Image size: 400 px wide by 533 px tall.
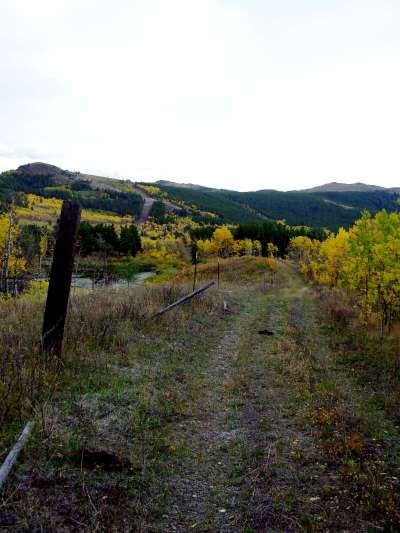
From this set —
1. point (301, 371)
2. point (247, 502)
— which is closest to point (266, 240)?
point (301, 371)

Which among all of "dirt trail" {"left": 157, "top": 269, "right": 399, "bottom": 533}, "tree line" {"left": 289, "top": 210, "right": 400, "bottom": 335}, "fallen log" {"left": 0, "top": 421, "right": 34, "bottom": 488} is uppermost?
"tree line" {"left": 289, "top": 210, "right": 400, "bottom": 335}

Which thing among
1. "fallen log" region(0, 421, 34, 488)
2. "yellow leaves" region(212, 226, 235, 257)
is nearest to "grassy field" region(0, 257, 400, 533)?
"fallen log" region(0, 421, 34, 488)

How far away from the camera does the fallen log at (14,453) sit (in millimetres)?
4695

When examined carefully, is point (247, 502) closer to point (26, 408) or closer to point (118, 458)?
point (118, 458)

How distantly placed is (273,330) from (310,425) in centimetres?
1064

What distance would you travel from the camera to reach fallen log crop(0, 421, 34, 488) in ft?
15.4

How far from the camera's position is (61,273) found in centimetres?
816

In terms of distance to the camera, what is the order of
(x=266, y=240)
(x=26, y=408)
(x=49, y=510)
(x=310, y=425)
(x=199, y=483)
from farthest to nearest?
(x=266, y=240), (x=310, y=425), (x=26, y=408), (x=199, y=483), (x=49, y=510)

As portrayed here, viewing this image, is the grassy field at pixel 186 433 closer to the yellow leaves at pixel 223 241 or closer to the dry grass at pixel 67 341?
the dry grass at pixel 67 341

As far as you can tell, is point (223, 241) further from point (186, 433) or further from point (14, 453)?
point (14, 453)

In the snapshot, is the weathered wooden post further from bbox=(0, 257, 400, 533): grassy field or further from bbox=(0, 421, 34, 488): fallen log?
bbox=(0, 421, 34, 488): fallen log

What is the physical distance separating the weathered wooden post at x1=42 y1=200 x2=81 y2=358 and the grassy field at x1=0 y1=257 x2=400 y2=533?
484mm

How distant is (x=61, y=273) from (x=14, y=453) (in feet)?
12.7

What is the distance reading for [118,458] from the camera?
579 cm
